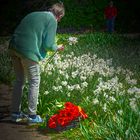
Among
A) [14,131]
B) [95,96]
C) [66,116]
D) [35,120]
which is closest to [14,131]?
[14,131]

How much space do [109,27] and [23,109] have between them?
1763 cm

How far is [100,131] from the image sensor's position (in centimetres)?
596

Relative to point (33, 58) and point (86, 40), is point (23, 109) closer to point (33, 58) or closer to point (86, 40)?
point (33, 58)

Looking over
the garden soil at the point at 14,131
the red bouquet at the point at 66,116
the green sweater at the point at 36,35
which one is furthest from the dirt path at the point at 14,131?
the green sweater at the point at 36,35

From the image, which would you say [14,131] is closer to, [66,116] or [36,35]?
[66,116]

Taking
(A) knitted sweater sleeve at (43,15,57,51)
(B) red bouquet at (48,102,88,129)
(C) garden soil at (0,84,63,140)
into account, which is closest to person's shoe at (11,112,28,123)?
(C) garden soil at (0,84,63,140)

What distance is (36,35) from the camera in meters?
6.98

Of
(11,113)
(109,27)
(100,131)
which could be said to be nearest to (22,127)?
(11,113)

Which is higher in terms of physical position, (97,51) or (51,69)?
(51,69)

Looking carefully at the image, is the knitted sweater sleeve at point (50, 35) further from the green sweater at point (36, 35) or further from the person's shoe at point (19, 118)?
the person's shoe at point (19, 118)

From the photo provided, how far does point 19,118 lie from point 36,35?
1.22 m

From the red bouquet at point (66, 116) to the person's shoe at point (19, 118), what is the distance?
607 mm

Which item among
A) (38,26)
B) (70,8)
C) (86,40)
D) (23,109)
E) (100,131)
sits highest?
(38,26)

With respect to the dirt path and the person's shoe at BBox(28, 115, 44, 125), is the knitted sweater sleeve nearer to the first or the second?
the person's shoe at BBox(28, 115, 44, 125)
